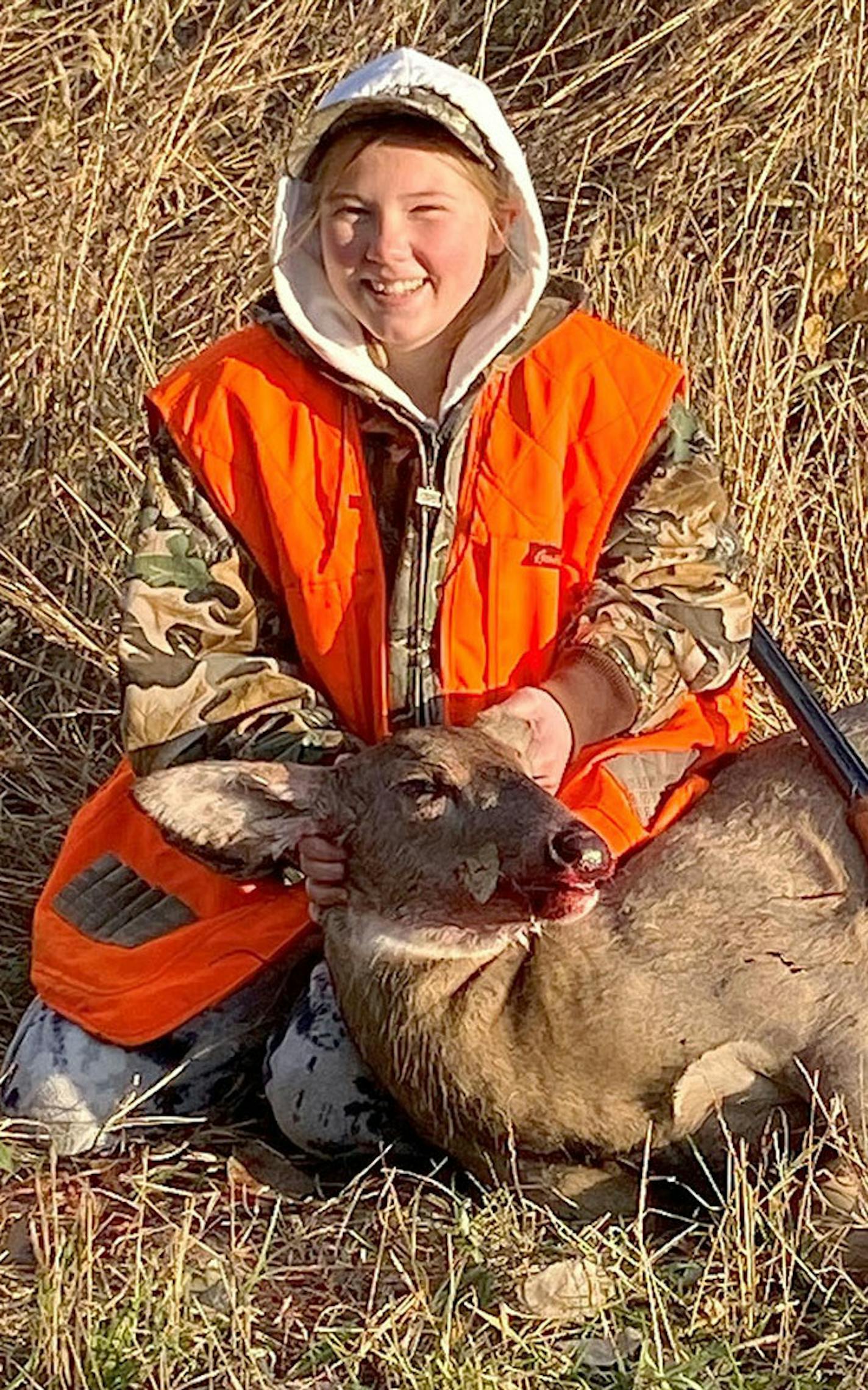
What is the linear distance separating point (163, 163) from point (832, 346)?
71.9 inches

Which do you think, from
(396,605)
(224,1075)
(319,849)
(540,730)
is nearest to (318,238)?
(396,605)

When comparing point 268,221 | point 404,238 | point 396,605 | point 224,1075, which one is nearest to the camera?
point 404,238

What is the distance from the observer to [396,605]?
4.28m

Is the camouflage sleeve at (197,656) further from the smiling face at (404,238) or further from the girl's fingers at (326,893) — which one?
the smiling face at (404,238)

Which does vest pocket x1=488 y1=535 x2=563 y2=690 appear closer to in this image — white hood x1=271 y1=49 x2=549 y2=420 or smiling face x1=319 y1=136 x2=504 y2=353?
white hood x1=271 y1=49 x2=549 y2=420

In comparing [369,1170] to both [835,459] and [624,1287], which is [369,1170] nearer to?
[624,1287]

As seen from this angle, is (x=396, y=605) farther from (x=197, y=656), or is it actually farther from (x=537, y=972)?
(x=537, y=972)

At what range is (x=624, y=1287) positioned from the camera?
3.48 m

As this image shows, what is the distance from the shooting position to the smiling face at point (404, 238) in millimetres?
4156

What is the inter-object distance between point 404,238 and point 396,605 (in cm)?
65

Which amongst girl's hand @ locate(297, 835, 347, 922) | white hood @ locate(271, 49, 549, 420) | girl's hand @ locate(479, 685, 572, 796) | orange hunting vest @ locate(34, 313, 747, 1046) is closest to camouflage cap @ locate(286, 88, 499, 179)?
white hood @ locate(271, 49, 549, 420)

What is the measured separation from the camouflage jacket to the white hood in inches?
2.1

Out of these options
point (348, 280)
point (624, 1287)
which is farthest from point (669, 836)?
point (348, 280)

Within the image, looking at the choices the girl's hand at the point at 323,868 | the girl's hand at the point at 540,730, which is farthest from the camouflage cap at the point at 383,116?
the girl's hand at the point at 323,868
